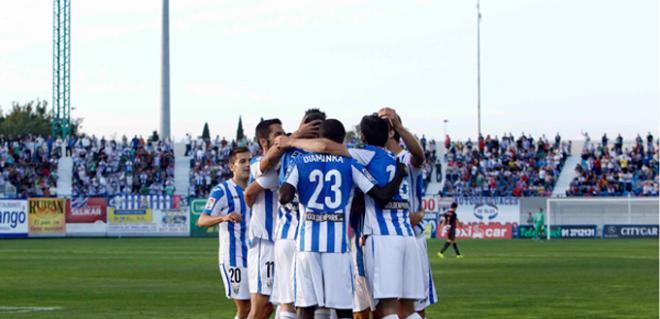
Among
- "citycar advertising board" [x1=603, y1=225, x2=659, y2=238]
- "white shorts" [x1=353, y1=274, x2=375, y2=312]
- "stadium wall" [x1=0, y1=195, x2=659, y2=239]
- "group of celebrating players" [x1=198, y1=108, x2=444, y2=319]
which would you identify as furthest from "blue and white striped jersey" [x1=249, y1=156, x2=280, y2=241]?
"citycar advertising board" [x1=603, y1=225, x2=659, y2=238]

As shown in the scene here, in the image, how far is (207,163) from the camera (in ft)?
235

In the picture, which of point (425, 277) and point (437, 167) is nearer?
point (425, 277)

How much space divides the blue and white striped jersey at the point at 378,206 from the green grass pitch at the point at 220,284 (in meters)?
6.82

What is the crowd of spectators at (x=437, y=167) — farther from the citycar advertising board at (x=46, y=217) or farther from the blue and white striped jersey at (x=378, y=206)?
the blue and white striped jersey at (x=378, y=206)

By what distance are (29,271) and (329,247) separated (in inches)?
859

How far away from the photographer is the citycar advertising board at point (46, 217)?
6066cm

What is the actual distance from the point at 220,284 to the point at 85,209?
37245 mm

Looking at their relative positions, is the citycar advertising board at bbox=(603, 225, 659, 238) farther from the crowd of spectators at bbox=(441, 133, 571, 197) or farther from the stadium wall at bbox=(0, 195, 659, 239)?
the crowd of spectators at bbox=(441, 133, 571, 197)

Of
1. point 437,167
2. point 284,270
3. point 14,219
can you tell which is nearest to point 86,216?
point 14,219

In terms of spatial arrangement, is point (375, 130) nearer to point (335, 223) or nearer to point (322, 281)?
point (335, 223)

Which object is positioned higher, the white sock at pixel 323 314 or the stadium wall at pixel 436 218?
the white sock at pixel 323 314

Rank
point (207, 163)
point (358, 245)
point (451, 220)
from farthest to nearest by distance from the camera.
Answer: point (207, 163) → point (451, 220) → point (358, 245)

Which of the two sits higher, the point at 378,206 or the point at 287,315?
the point at 378,206

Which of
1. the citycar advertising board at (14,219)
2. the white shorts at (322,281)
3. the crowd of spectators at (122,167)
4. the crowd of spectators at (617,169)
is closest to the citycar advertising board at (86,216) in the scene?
the citycar advertising board at (14,219)
